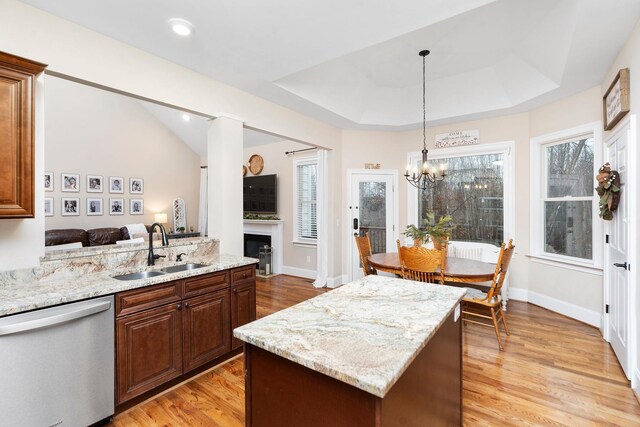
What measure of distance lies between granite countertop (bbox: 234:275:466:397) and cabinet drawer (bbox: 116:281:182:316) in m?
1.21

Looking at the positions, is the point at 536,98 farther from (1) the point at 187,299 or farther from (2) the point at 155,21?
(1) the point at 187,299

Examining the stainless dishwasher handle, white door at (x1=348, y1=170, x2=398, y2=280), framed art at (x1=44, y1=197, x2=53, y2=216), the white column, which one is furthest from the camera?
framed art at (x1=44, y1=197, x2=53, y2=216)

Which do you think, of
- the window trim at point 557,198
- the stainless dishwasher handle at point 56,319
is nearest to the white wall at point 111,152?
the stainless dishwasher handle at point 56,319

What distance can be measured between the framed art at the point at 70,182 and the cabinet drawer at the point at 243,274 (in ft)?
17.4

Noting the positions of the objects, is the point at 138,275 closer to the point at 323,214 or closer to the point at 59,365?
the point at 59,365

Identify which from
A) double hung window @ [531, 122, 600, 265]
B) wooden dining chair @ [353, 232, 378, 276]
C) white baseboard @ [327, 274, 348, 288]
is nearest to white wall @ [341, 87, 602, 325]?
double hung window @ [531, 122, 600, 265]

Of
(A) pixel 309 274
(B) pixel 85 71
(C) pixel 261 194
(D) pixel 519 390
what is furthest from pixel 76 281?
(C) pixel 261 194

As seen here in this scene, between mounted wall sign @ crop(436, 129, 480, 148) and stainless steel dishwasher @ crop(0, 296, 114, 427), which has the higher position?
mounted wall sign @ crop(436, 129, 480, 148)

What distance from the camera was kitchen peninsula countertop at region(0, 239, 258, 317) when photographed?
169cm

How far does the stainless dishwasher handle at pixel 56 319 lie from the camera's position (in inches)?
59.9

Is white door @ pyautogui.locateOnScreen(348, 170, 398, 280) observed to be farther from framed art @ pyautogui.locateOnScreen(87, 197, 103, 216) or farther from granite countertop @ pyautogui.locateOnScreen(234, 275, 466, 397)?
framed art @ pyautogui.locateOnScreen(87, 197, 103, 216)

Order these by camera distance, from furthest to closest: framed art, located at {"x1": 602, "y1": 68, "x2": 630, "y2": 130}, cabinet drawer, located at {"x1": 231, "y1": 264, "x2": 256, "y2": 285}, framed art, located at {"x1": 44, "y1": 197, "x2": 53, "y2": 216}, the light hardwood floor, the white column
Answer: framed art, located at {"x1": 44, "y1": 197, "x2": 53, "y2": 216}
the white column
cabinet drawer, located at {"x1": 231, "y1": 264, "x2": 256, "y2": 285}
framed art, located at {"x1": 602, "y1": 68, "x2": 630, "y2": 130}
the light hardwood floor

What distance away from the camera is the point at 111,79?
246 centimetres

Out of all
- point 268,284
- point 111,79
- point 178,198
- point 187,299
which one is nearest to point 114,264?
point 187,299
